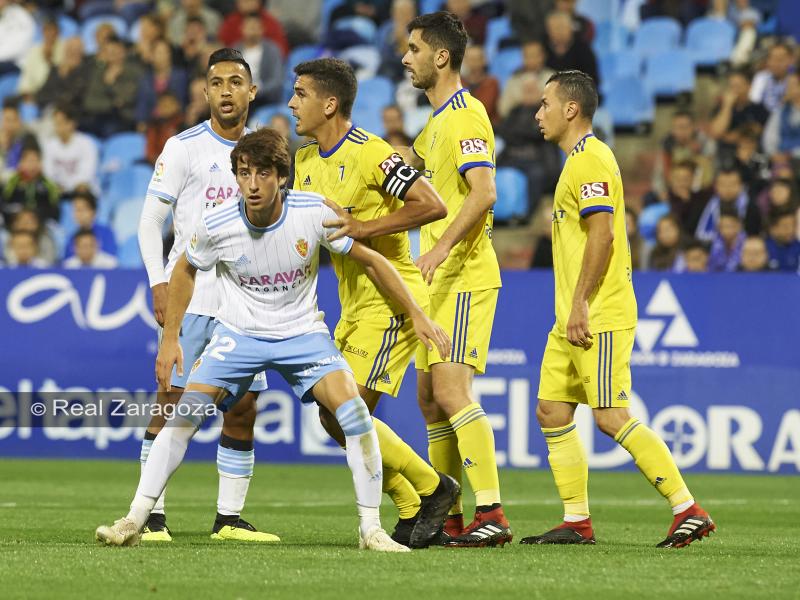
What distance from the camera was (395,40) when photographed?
Answer: 17.3m

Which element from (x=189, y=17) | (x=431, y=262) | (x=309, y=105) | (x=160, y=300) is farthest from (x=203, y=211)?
(x=189, y=17)

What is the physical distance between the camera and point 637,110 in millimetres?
16828

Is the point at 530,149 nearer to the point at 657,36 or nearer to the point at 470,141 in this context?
the point at 657,36

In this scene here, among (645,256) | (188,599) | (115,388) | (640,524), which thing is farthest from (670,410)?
(188,599)

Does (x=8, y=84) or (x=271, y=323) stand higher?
(x=8, y=84)

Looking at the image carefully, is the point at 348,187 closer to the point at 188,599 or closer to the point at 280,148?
the point at 280,148

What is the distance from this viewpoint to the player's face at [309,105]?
675cm

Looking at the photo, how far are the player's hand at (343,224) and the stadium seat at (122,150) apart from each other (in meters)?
11.0

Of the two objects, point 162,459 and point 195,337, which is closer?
point 162,459

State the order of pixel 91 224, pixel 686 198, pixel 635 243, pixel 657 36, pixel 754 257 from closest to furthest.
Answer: pixel 754 257 < pixel 635 243 < pixel 686 198 < pixel 91 224 < pixel 657 36

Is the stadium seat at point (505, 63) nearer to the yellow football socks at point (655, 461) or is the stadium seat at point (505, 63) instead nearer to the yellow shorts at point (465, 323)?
the yellow shorts at point (465, 323)

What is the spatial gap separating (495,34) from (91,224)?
225 inches

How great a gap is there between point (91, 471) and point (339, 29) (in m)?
8.13

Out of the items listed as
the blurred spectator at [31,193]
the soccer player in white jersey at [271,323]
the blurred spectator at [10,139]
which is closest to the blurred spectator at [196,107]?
the blurred spectator at [31,193]
